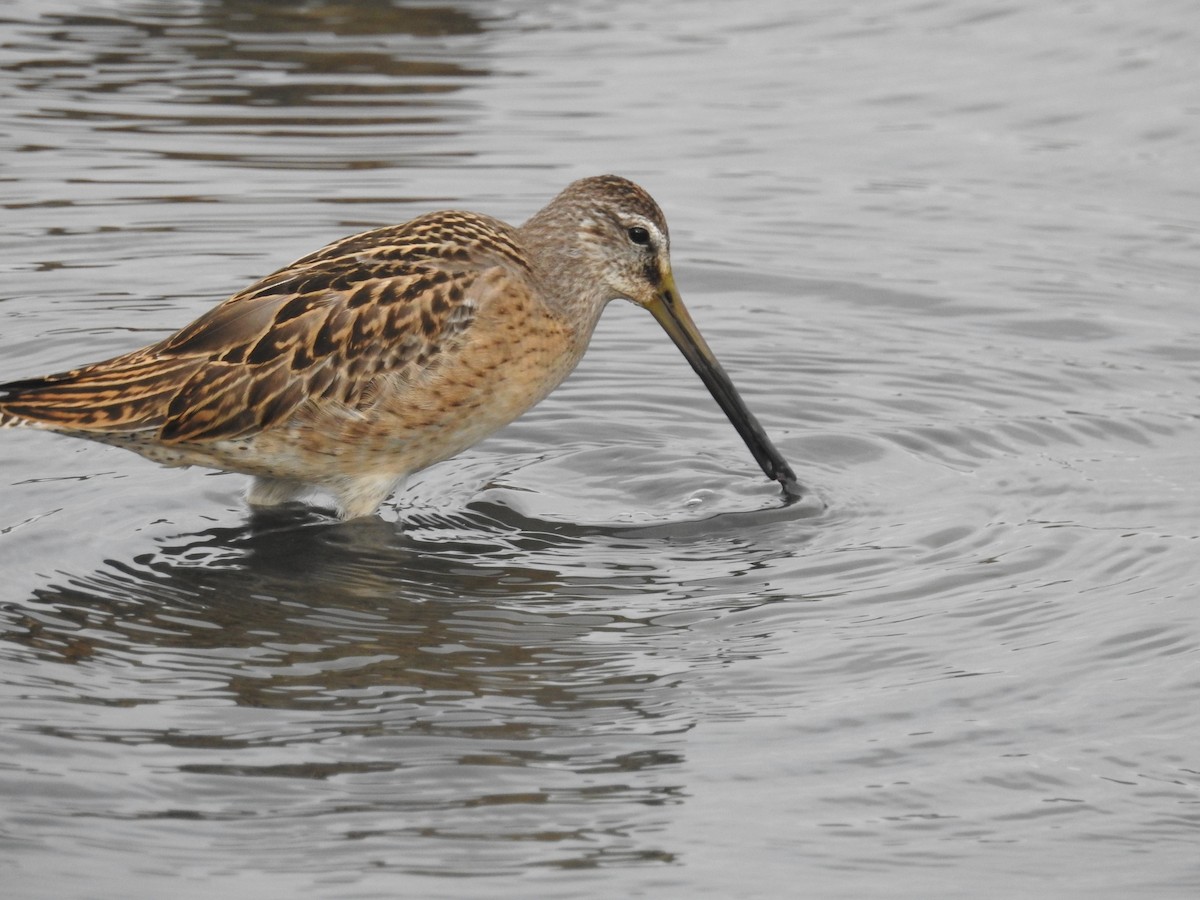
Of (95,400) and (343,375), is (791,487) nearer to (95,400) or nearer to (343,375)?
(343,375)

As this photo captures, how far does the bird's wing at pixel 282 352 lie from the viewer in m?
6.65

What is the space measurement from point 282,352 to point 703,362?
1.79 meters

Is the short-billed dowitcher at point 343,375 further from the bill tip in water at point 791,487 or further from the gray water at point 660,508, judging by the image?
the bill tip in water at point 791,487

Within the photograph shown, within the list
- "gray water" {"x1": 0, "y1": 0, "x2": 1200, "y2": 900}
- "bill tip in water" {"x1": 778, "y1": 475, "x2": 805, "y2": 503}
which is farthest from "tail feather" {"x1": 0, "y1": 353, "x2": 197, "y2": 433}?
"bill tip in water" {"x1": 778, "y1": 475, "x2": 805, "y2": 503}

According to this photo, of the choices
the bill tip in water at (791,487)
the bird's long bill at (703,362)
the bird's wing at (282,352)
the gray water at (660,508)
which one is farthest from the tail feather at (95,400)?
the bill tip in water at (791,487)

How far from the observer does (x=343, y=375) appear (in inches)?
266

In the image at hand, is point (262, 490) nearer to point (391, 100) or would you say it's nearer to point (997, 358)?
point (997, 358)

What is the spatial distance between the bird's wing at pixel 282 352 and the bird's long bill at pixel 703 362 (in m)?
0.89

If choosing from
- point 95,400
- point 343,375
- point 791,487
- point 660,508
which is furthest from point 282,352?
point 791,487

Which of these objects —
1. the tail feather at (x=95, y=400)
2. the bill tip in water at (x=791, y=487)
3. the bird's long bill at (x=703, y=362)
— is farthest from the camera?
the bird's long bill at (x=703, y=362)

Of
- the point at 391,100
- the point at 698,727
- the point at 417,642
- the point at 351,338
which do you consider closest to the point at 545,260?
the point at 351,338

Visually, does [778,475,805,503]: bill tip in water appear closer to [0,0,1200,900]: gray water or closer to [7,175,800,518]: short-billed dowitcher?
[0,0,1200,900]: gray water

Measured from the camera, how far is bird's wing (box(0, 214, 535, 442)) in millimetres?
6652

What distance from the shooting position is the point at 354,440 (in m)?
6.80
